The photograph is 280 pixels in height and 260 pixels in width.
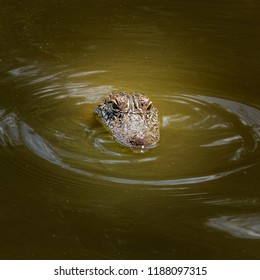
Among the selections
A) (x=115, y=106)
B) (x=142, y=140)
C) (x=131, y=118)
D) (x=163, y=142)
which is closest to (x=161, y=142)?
(x=163, y=142)

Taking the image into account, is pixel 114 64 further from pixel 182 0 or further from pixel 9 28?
pixel 182 0

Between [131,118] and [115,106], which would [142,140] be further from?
[115,106]

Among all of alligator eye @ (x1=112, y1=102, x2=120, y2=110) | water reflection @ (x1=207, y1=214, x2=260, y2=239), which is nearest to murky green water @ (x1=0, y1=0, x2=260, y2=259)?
water reflection @ (x1=207, y1=214, x2=260, y2=239)

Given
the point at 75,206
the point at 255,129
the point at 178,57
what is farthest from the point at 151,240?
the point at 178,57

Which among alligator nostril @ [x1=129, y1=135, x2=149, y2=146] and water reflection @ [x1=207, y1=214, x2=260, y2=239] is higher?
alligator nostril @ [x1=129, y1=135, x2=149, y2=146]

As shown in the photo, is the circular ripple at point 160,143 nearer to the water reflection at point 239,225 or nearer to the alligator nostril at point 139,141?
the alligator nostril at point 139,141

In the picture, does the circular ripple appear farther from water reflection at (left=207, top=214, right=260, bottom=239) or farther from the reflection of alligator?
water reflection at (left=207, top=214, right=260, bottom=239)
